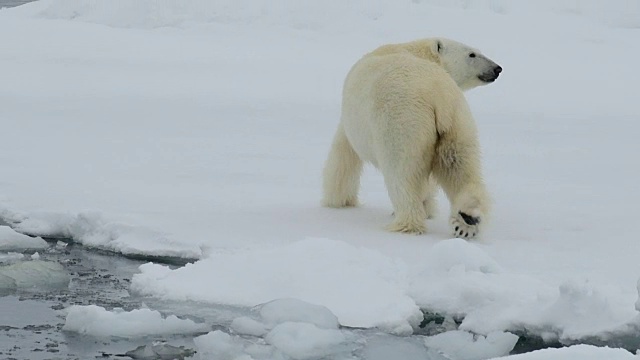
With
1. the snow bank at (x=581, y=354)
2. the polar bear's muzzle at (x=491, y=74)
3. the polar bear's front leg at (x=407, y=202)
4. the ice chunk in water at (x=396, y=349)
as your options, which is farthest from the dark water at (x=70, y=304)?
the polar bear's muzzle at (x=491, y=74)

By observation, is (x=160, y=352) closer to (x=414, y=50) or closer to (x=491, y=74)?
(x=414, y=50)

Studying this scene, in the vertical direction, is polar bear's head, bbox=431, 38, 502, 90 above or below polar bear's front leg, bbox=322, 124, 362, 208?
above

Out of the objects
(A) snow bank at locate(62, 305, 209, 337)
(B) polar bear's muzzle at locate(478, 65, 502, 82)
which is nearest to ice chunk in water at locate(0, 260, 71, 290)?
(A) snow bank at locate(62, 305, 209, 337)

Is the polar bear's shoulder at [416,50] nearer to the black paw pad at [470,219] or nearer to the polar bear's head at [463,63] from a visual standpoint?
the polar bear's head at [463,63]

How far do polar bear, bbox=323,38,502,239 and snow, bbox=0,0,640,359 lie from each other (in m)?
0.19

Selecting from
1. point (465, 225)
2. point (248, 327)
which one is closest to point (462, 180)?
point (465, 225)

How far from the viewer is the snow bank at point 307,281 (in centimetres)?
418

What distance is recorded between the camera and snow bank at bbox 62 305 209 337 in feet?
13.0

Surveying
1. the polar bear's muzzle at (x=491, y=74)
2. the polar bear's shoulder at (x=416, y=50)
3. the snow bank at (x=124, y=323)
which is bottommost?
the snow bank at (x=124, y=323)

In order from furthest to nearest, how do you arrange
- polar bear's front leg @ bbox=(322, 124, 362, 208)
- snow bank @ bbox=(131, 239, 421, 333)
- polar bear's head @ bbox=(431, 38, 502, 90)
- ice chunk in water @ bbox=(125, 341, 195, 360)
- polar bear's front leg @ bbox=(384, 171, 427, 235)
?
polar bear's head @ bbox=(431, 38, 502, 90), polar bear's front leg @ bbox=(322, 124, 362, 208), polar bear's front leg @ bbox=(384, 171, 427, 235), snow bank @ bbox=(131, 239, 421, 333), ice chunk in water @ bbox=(125, 341, 195, 360)

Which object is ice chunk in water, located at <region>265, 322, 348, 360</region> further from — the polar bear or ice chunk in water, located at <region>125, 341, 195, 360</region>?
the polar bear

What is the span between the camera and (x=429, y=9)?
14.5m

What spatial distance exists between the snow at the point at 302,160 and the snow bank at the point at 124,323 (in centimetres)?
17

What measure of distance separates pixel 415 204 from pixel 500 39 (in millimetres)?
8510
